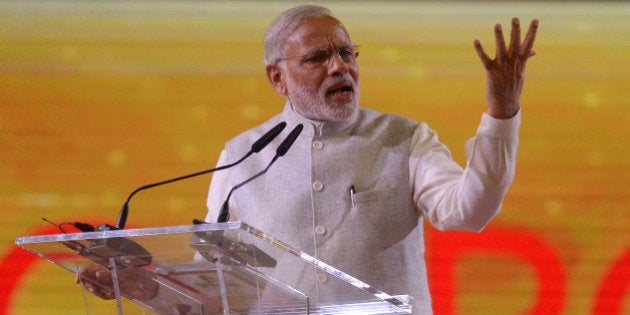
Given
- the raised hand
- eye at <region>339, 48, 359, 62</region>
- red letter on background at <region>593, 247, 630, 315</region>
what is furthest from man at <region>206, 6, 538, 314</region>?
red letter on background at <region>593, 247, 630, 315</region>

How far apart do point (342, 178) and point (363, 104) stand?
1.05 metres

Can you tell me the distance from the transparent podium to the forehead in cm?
81

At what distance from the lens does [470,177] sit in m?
1.91

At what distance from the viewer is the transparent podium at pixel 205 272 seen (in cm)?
142

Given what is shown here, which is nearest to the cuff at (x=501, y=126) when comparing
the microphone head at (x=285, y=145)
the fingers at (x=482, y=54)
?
the fingers at (x=482, y=54)

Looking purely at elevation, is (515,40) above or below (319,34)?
below

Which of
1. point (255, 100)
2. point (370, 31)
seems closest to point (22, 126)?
point (255, 100)

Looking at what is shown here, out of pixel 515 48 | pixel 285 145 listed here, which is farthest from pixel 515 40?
pixel 285 145

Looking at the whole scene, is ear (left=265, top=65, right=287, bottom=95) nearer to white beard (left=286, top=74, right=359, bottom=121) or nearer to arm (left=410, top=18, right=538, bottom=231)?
white beard (left=286, top=74, right=359, bottom=121)

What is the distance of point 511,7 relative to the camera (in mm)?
3340

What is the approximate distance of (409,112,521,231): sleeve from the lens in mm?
1847

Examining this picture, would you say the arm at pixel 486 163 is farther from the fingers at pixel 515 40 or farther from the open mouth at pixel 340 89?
the open mouth at pixel 340 89

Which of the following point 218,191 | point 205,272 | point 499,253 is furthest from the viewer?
point 499,253

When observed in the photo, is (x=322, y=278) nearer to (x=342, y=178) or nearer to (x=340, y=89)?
(x=342, y=178)
